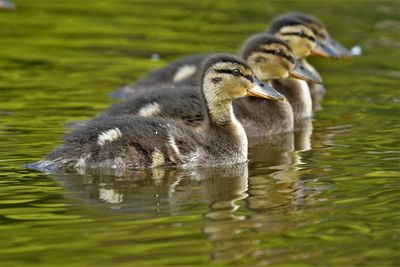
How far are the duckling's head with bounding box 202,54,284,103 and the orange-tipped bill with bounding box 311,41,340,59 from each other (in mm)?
3125

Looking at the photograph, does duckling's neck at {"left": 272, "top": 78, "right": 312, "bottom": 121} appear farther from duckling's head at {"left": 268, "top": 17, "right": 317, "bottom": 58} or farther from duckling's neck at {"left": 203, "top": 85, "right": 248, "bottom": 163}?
duckling's neck at {"left": 203, "top": 85, "right": 248, "bottom": 163}

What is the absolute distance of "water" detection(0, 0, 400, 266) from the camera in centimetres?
581

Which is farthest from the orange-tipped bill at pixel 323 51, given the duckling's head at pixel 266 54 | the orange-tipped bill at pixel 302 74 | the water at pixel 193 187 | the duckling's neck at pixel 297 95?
the duckling's head at pixel 266 54

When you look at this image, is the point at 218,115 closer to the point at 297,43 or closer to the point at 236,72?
the point at 236,72

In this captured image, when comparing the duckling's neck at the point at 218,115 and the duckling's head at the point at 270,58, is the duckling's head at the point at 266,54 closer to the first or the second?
the duckling's head at the point at 270,58

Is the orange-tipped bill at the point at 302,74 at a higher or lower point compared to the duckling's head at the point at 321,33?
lower

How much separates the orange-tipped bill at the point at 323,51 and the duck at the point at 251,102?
118cm

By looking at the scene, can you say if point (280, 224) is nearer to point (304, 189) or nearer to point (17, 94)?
point (304, 189)

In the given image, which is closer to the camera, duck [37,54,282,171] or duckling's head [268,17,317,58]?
duck [37,54,282,171]

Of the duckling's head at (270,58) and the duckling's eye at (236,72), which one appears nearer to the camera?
the duckling's eye at (236,72)

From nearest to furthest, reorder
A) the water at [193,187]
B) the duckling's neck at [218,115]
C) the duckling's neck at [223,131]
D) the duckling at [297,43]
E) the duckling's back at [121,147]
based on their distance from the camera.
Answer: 1. the water at [193,187]
2. the duckling's back at [121,147]
3. the duckling's neck at [223,131]
4. the duckling's neck at [218,115]
5. the duckling at [297,43]

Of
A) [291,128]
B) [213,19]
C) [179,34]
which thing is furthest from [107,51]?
[291,128]

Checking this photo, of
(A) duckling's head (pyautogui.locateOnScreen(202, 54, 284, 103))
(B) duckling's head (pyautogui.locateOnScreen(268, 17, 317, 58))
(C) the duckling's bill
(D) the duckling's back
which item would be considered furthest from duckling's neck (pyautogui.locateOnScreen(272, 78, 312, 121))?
(D) the duckling's back

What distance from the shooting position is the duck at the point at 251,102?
8.60 metres
